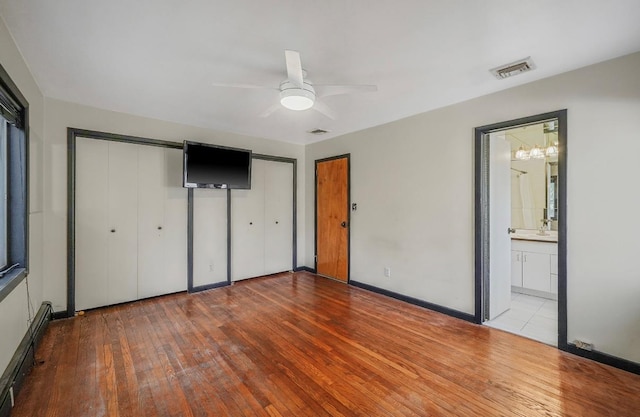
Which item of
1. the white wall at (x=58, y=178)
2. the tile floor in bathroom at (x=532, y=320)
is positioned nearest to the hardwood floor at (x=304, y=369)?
the tile floor in bathroom at (x=532, y=320)

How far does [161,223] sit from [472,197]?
4.03 meters

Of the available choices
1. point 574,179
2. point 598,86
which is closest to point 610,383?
point 574,179

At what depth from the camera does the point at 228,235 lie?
4473 mm

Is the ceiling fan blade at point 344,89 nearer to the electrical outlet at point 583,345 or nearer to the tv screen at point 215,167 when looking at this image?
the tv screen at point 215,167

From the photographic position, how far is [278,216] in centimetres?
511

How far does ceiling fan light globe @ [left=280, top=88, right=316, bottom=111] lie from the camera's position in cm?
231

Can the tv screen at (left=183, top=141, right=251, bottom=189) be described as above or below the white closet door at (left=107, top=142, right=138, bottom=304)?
above

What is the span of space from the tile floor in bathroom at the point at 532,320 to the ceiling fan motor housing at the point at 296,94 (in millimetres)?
3025

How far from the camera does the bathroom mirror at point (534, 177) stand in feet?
13.9

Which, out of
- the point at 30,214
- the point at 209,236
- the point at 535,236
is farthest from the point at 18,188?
the point at 535,236

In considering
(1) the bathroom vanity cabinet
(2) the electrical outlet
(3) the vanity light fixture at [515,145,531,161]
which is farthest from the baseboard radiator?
(3) the vanity light fixture at [515,145,531,161]

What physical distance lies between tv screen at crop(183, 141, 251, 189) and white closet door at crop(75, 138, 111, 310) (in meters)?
0.95

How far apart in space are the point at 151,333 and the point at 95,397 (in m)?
0.94

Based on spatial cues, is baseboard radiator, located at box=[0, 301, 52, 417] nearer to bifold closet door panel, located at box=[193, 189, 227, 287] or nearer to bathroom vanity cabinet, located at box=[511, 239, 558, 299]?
bifold closet door panel, located at box=[193, 189, 227, 287]
